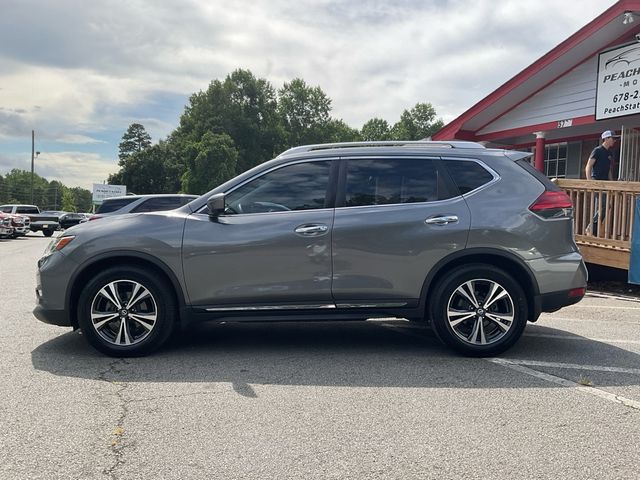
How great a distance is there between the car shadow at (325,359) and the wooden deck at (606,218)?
3707 mm

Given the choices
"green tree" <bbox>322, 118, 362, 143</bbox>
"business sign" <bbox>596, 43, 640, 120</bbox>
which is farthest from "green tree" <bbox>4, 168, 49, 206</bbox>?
"business sign" <bbox>596, 43, 640, 120</bbox>

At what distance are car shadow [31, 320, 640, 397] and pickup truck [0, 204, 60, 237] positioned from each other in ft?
96.0

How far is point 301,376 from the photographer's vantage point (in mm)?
4430

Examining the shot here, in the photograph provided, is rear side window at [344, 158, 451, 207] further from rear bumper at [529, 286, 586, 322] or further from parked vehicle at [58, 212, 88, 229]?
parked vehicle at [58, 212, 88, 229]

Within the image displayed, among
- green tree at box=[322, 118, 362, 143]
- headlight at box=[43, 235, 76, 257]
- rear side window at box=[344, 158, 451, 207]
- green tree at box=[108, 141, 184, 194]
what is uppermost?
green tree at box=[322, 118, 362, 143]

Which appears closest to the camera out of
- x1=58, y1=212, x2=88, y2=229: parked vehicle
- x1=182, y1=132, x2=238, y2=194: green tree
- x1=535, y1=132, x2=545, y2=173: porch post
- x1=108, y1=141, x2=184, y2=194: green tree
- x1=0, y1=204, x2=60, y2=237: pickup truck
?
x1=535, y1=132, x2=545, y2=173: porch post

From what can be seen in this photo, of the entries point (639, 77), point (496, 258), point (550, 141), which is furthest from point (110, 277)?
point (550, 141)

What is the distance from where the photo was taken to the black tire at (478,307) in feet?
16.1

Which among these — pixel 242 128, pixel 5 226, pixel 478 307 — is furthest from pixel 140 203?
pixel 242 128

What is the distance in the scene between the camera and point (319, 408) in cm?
374

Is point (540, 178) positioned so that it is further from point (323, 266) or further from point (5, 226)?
point (5, 226)

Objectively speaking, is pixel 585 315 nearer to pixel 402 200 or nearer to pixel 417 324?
pixel 417 324

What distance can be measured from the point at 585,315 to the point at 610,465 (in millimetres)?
4590

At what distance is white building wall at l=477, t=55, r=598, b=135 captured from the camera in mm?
12789
